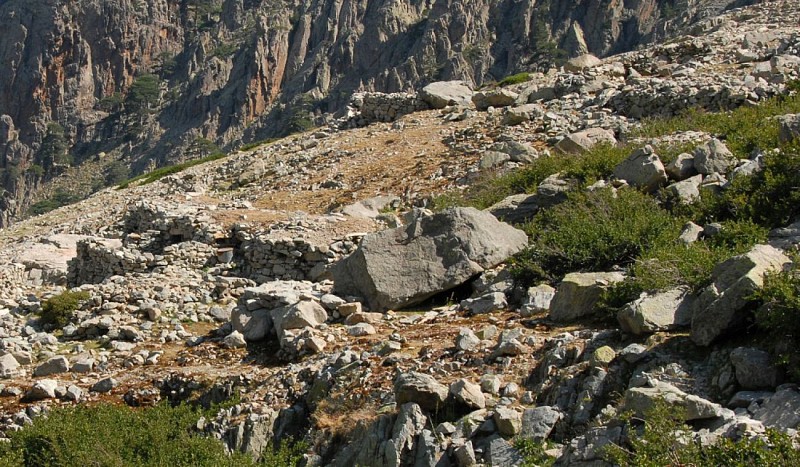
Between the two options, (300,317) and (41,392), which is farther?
(300,317)

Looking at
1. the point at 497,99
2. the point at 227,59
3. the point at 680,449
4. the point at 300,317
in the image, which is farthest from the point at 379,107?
the point at 227,59

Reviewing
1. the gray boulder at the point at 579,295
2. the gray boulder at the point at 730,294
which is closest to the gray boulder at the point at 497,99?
the gray boulder at the point at 579,295

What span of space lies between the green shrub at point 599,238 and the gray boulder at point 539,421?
3.15m

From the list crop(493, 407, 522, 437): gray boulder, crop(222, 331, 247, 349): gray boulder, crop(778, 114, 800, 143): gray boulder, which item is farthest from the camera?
crop(778, 114, 800, 143): gray boulder

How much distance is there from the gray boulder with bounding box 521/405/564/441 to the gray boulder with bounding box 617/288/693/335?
1211mm

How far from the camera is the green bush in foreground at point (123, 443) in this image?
22.2ft

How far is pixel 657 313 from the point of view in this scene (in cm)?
643

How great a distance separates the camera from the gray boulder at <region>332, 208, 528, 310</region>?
9680 millimetres

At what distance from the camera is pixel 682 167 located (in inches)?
438

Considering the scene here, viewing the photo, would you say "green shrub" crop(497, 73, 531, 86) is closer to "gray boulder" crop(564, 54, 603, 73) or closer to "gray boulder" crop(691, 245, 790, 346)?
"gray boulder" crop(564, 54, 603, 73)

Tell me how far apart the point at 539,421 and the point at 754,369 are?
57.3 inches

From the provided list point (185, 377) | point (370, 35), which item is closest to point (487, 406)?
point (185, 377)

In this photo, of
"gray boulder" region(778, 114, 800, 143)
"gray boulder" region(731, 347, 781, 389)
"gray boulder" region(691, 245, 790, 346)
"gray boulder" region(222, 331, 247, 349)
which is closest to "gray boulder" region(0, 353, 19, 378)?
"gray boulder" region(222, 331, 247, 349)

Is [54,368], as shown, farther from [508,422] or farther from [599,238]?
[599,238]
